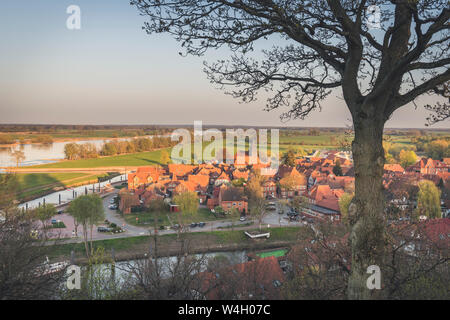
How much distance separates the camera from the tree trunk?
2.24m

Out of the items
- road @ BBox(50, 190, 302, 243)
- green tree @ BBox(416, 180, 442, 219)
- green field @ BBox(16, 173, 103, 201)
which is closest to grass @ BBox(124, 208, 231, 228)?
road @ BBox(50, 190, 302, 243)

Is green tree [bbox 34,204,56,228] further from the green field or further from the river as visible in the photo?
the river

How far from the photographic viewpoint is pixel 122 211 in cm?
2473

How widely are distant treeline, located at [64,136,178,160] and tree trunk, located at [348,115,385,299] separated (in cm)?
5490

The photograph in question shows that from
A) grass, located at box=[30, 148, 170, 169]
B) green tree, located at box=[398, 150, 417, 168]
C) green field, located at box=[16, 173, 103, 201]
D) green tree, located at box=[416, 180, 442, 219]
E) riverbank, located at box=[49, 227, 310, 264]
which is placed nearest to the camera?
riverbank, located at box=[49, 227, 310, 264]

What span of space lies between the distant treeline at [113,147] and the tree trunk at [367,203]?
180 ft

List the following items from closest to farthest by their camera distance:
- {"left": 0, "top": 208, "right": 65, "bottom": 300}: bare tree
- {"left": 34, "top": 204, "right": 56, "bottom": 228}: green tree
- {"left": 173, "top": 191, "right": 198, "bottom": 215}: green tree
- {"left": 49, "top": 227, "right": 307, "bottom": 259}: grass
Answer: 1. {"left": 0, "top": 208, "right": 65, "bottom": 300}: bare tree
2. {"left": 49, "top": 227, "right": 307, "bottom": 259}: grass
3. {"left": 34, "top": 204, "right": 56, "bottom": 228}: green tree
4. {"left": 173, "top": 191, "right": 198, "bottom": 215}: green tree

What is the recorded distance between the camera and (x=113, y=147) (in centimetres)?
5619

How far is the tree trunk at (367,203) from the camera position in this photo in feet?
7.36

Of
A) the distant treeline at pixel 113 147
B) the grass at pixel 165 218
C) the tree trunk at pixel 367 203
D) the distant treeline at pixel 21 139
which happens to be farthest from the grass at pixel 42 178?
the tree trunk at pixel 367 203

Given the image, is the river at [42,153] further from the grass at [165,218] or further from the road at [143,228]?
the grass at [165,218]
